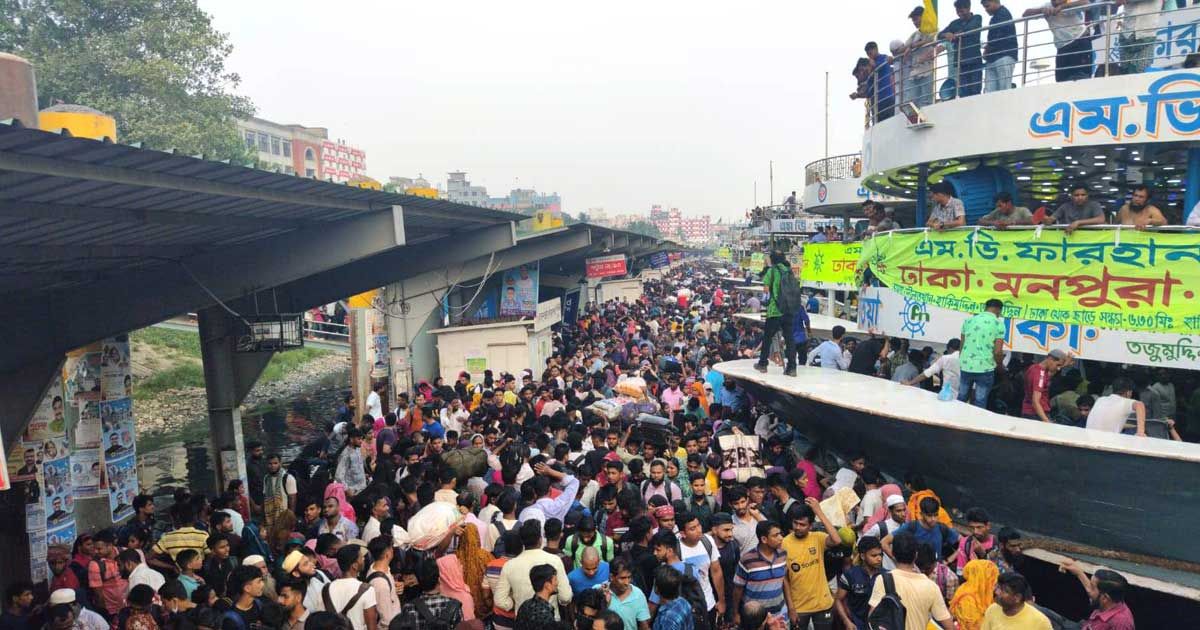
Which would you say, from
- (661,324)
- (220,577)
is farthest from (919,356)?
(661,324)

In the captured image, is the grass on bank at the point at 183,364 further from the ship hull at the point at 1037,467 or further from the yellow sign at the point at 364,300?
the ship hull at the point at 1037,467

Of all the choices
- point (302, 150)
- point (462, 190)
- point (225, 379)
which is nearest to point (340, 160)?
point (302, 150)

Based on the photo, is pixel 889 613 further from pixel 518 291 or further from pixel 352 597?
pixel 518 291

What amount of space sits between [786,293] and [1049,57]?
3824 mm

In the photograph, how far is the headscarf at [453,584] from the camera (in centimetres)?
553

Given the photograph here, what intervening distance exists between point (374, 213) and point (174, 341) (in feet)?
77.6

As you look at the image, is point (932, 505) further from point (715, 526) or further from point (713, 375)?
point (713, 375)

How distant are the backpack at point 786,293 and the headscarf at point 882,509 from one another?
290cm

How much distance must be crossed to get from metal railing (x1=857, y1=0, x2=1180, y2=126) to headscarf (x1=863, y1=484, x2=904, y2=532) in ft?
16.6

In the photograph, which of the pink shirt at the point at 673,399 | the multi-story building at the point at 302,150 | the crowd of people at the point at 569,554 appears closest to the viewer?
the crowd of people at the point at 569,554

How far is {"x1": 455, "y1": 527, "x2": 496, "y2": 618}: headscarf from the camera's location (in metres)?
5.95

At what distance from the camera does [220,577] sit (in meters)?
6.20

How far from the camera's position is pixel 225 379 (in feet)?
40.9

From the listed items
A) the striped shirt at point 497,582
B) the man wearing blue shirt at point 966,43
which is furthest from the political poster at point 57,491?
the man wearing blue shirt at point 966,43
